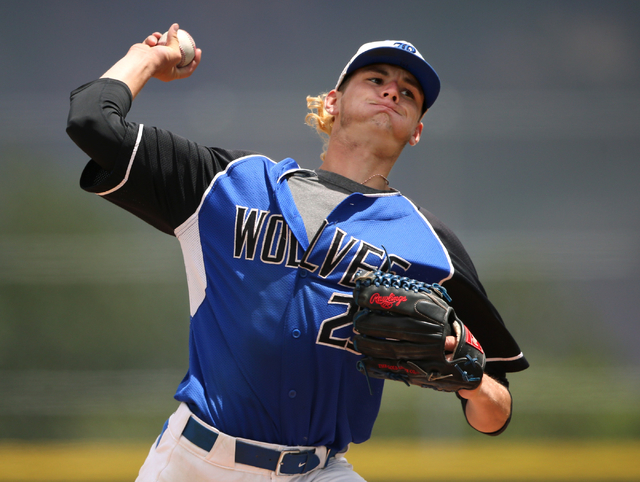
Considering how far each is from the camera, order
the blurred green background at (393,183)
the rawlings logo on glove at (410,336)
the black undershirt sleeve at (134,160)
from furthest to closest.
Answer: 1. the blurred green background at (393,183)
2. the black undershirt sleeve at (134,160)
3. the rawlings logo on glove at (410,336)

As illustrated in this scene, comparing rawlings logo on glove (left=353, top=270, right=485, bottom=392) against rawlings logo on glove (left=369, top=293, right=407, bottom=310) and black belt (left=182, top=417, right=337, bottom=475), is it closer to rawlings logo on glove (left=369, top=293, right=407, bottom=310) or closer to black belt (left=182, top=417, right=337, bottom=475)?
rawlings logo on glove (left=369, top=293, right=407, bottom=310)

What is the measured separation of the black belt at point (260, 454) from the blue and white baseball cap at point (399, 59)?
1.30 metres

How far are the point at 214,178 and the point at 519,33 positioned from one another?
4214 millimetres

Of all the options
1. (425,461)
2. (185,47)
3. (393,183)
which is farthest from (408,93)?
(425,461)

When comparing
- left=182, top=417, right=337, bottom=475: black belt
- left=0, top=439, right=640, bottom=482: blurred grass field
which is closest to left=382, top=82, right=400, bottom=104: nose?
left=182, top=417, right=337, bottom=475: black belt

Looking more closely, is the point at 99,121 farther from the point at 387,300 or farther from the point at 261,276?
the point at 387,300

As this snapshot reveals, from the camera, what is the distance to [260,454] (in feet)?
5.55

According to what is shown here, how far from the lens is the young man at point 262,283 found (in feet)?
5.64

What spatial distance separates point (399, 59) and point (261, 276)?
94 centimetres

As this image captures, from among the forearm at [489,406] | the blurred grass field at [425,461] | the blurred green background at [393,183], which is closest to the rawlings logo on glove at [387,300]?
the forearm at [489,406]

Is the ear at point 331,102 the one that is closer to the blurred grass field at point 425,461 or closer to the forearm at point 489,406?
the forearm at point 489,406

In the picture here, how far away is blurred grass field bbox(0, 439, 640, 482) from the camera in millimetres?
4551

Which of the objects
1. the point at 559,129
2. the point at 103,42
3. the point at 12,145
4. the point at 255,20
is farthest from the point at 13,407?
the point at 559,129

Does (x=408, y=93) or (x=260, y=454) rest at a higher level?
(x=408, y=93)
